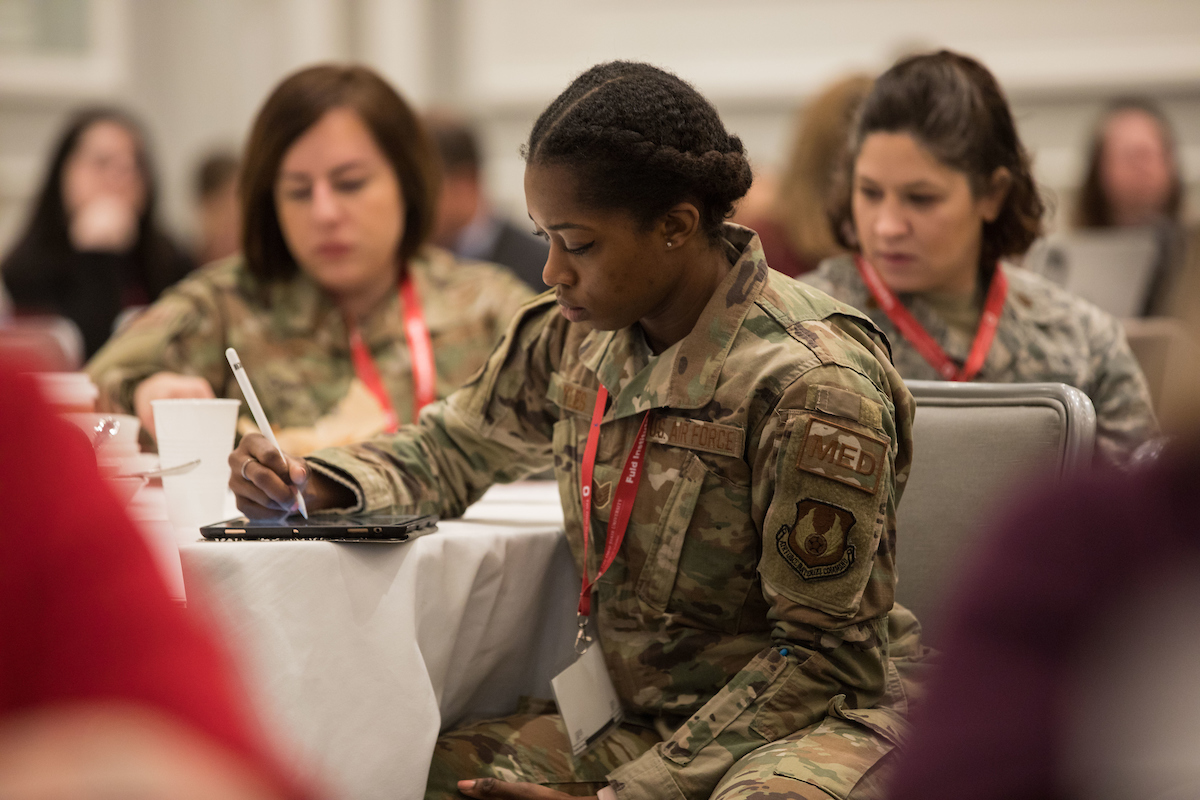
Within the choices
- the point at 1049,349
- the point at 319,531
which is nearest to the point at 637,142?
the point at 319,531

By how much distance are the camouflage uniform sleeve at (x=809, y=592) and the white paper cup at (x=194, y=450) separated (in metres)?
0.70

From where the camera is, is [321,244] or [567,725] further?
[321,244]

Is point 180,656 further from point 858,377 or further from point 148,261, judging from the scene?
point 148,261

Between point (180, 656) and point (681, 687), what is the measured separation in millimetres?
985

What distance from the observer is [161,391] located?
6.89 ft

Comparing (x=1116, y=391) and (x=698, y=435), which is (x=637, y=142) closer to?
(x=698, y=435)

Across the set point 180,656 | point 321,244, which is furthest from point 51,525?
point 321,244

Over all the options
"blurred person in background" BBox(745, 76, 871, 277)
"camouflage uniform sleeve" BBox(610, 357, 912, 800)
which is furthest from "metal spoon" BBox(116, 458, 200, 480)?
"blurred person in background" BBox(745, 76, 871, 277)

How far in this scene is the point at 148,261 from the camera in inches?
167

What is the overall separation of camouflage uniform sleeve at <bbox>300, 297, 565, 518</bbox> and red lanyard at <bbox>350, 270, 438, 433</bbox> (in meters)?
0.68

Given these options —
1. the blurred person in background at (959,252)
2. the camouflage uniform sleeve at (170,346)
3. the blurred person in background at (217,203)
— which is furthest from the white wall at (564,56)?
the blurred person in background at (959,252)

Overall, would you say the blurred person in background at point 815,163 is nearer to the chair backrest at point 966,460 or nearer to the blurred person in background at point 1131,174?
the chair backrest at point 966,460

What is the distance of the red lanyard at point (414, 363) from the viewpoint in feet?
7.91

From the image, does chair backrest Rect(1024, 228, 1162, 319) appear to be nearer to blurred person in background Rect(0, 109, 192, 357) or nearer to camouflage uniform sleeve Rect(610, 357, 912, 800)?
camouflage uniform sleeve Rect(610, 357, 912, 800)
